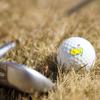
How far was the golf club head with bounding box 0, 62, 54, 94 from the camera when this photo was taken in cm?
266

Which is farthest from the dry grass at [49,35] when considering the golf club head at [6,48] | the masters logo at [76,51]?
the masters logo at [76,51]

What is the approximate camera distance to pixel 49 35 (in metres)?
4.34

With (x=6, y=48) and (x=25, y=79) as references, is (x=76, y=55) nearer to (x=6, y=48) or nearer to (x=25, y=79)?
(x=25, y=79)

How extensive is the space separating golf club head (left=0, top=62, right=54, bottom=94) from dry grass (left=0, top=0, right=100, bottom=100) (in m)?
0.11

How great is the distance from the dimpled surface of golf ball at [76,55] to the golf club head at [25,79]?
1.43ft

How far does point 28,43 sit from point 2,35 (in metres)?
1.26

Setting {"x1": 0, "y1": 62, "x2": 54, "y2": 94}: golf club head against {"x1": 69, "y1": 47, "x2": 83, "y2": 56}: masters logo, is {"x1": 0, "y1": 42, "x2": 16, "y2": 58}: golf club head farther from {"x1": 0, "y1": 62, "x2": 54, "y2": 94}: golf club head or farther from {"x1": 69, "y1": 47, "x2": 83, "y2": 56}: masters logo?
{"x1": 0, "y1": 62, "x2": 54, "y2": 94}: golf club head

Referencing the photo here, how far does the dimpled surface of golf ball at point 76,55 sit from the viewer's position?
126 inches

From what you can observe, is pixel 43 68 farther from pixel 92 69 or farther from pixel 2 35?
pixel 2 35

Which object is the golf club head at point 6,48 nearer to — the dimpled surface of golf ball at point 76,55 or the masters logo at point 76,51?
the dimpled surface of golf ball at point 76,55

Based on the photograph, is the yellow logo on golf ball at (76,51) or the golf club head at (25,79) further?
the yellow logo on golf ball at (76,51)

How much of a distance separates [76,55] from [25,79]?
69 cm

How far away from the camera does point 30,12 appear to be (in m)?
6.95

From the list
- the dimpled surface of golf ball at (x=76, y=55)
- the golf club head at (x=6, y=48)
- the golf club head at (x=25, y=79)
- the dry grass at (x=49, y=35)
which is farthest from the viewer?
the golf club head at (x=6, y=48)
